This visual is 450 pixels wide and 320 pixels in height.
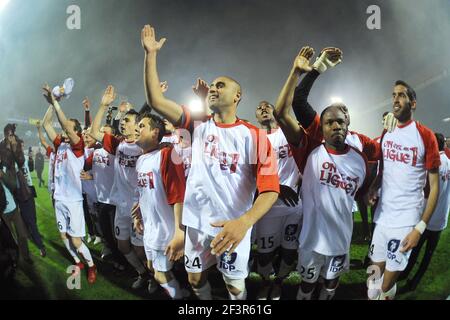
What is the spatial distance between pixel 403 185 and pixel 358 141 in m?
0.48

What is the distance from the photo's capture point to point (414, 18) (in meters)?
2.84

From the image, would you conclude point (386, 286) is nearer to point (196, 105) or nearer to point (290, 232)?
point (290, 232)

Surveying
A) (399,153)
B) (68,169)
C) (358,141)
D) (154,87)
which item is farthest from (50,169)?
(399,153)

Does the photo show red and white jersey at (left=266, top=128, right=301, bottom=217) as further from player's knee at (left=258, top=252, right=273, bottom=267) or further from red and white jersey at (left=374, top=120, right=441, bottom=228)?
red and white jersey at (left=374, top=120, right=441, bottom=228)

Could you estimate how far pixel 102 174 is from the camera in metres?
3.29

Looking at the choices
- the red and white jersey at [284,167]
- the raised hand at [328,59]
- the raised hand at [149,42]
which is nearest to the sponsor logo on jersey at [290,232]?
the red and white jersey at [284,167]

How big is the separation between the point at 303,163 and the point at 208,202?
0.78m

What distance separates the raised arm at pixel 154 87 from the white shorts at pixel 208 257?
0.85 metres

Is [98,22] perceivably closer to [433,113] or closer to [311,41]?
[311,41]

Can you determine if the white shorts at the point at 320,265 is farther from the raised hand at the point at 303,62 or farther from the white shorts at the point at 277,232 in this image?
the raised hand at the point at 303,62

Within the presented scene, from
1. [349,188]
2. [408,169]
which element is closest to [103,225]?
[349,188]

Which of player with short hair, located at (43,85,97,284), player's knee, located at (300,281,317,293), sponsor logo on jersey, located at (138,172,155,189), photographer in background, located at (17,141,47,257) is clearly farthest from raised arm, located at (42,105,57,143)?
player's knee, located at (300,281,317,293)

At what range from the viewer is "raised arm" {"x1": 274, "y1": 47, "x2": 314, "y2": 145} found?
2367 millimetres

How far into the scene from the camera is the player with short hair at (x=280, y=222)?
9.54 feet
